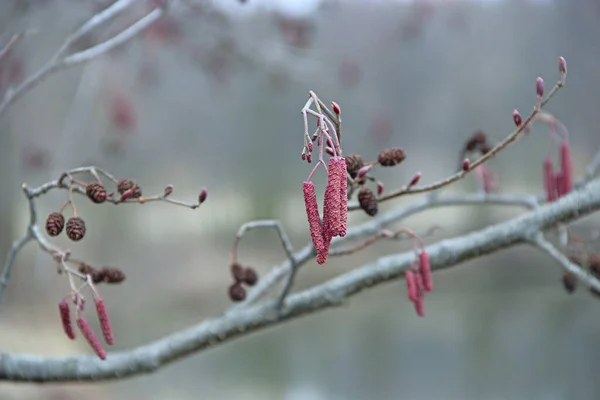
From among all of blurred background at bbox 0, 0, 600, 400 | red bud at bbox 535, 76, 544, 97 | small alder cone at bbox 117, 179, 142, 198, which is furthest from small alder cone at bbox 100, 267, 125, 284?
blurred background at bbox 0, 0, 600, 400

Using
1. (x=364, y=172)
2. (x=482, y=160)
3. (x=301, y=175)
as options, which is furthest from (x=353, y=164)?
(x=301, y=175)

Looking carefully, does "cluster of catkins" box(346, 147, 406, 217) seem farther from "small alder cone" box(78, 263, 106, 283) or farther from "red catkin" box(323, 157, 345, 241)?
"small alder cone" box(78, 263, 106, 283)

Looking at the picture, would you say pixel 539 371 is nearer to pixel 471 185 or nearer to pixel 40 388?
pixel 471 185

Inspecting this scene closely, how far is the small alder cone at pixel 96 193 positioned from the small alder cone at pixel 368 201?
399 millimetres

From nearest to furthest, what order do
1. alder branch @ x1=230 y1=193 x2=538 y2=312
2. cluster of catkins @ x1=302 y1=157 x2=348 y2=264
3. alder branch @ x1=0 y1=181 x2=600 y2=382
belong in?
cluster of catkins @ x1=302 y1=157 x2=348 y2=264 → alder branch @ x1=0 y1=181 x2=600 y2=382 → alder branch @ x1=230 y1=193 x2=538 y2=312

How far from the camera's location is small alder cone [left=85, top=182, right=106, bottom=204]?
3.27 ft

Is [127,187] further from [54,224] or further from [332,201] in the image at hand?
[332,201]

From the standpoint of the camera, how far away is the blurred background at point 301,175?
421cm

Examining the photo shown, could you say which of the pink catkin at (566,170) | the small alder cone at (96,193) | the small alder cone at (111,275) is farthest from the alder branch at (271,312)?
the small alder cone at (96,193)

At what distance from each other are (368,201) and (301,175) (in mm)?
5956

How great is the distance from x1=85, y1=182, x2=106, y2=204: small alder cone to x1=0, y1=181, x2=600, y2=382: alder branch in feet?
1.76

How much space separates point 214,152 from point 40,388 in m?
3.41

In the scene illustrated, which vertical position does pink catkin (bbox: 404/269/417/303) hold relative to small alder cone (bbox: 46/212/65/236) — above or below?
below

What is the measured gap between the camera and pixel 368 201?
3.45 feet
